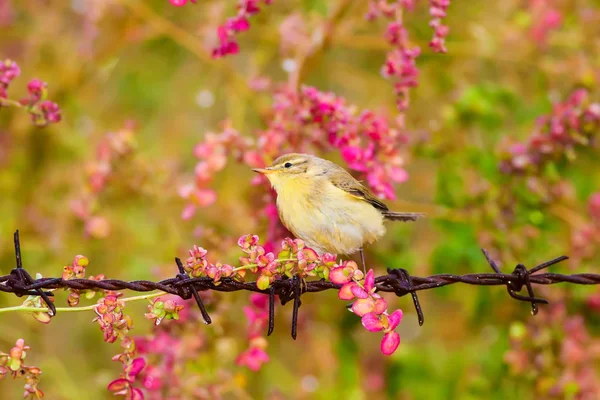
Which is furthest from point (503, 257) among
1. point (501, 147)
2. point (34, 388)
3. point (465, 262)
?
point (34, 388)

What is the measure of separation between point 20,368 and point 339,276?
87 cm

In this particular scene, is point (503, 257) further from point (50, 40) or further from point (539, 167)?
point (50, 40)

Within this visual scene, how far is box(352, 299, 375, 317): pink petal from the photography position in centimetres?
194

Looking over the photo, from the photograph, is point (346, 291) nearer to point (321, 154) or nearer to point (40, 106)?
point (40, 106)

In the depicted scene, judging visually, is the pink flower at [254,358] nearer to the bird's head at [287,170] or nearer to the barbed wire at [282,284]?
the bird's head at [287,170]

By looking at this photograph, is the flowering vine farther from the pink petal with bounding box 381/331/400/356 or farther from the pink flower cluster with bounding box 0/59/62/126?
the pink petal with bounding box 381/331/400/356

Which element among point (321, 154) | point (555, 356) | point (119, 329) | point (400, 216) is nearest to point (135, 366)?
point (119, 329)

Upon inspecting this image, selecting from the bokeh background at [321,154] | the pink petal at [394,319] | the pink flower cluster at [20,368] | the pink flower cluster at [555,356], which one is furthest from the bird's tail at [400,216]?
the pink flower cluster at [20,368]

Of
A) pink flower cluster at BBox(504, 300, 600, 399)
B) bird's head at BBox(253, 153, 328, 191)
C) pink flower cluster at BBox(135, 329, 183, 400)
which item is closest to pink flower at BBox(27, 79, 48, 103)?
bird's head at BBox(253, 153, 328, 191)

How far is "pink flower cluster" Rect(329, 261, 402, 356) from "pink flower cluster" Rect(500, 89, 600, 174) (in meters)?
1.60

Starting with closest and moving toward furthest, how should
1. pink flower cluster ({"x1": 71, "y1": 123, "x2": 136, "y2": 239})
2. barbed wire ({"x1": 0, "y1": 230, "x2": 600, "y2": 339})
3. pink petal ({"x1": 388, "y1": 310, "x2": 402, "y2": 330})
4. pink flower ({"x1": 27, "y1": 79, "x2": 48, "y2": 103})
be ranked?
barbed wire ({"x1": 0, "y1": 230, "x2": 600, "y2": 339}) → pink petal ({"x1": 388, "y1": 310, "x2": 402, "y2": 330}) → pink flower ({"x1": 27, "y1": 79, "x2": 48, "y2": 103}) → pink flower cluster ({"x1": 71, "y1": 123, "x2": 136, "y2": 239})

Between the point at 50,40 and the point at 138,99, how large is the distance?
79 cm

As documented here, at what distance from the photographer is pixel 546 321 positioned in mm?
3588

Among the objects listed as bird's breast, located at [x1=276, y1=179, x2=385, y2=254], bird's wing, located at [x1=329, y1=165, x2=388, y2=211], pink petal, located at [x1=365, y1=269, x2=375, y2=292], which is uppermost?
bird's wing, located at [x1=329, y1=165, x2=388, y2=211]
